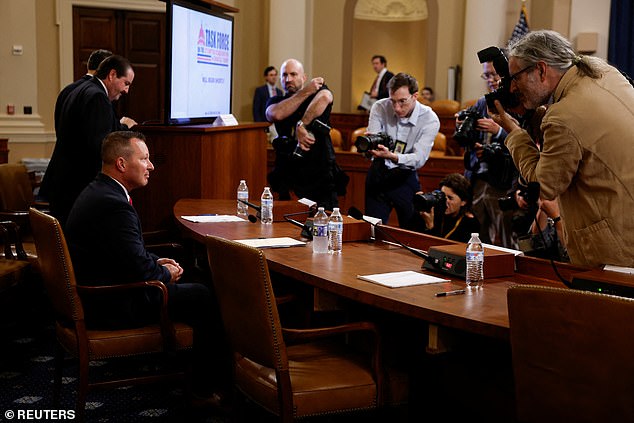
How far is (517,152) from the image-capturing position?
9.34ft

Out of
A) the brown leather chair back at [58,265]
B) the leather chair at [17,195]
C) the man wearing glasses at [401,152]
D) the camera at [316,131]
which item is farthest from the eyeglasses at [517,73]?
the leather chair at [17,195]

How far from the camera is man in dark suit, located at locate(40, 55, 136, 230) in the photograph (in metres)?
4.41

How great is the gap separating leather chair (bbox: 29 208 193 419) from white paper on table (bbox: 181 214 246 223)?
81 centimetres

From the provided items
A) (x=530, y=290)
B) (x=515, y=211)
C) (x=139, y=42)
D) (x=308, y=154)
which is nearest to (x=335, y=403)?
(x=530, y=290)

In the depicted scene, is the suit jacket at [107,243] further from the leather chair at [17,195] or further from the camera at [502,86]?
the leather chair at [17,195]

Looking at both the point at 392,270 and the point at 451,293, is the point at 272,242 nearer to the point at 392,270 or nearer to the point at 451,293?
the point at 392,270

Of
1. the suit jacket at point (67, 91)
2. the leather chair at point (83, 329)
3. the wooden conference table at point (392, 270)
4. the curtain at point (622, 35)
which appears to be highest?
the curtain at point (622, 35)

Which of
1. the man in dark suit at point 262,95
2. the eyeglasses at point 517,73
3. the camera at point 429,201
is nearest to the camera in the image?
the eyeglasses at point 517,73

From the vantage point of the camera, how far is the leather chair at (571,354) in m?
1.88

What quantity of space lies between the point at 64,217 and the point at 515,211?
2938 mm

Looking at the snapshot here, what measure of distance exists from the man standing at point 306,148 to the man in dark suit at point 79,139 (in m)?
1.15

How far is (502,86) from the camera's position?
2824 millimetres

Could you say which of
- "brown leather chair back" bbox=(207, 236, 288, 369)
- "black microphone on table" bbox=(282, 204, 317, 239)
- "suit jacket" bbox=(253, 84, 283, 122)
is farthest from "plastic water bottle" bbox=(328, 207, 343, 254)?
"suit jacket" bbox=(253, 84, 283, 122)

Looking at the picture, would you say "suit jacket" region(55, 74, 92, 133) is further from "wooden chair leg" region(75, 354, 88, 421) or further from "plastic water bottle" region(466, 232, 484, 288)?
"plastic water bottle" region(466, 232, 484, 288)
